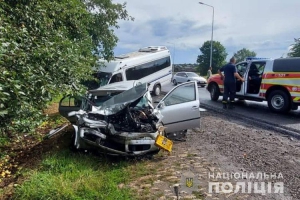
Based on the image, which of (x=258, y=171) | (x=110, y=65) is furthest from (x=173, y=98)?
(x=110, y=65)

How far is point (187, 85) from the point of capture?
20.7 feet

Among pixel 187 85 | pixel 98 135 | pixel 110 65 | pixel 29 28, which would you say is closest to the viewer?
pixel 98 135

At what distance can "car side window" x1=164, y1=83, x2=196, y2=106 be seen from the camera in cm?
610

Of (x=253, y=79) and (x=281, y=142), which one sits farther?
(x=253, y=79)

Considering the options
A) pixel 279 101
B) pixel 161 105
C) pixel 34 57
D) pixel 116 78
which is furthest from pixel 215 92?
pixel 34 57

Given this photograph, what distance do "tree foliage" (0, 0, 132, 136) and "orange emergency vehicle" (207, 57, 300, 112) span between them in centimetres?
620

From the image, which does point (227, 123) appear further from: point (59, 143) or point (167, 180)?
point (59, 143)

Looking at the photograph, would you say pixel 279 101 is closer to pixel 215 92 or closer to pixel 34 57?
pixel 215 92

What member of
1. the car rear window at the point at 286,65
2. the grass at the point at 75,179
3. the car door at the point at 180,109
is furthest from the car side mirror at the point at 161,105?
the car rear window at the point at 286,65

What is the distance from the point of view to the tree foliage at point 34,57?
3203 millimetres

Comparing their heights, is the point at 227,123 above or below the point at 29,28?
below

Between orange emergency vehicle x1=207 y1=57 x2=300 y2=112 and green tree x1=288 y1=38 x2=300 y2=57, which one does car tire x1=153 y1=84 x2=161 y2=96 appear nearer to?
orange emergency vehicle x1=207 y1=57 x2=300 y2=112

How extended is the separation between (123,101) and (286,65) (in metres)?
6.25

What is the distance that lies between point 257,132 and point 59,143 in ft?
16.6
